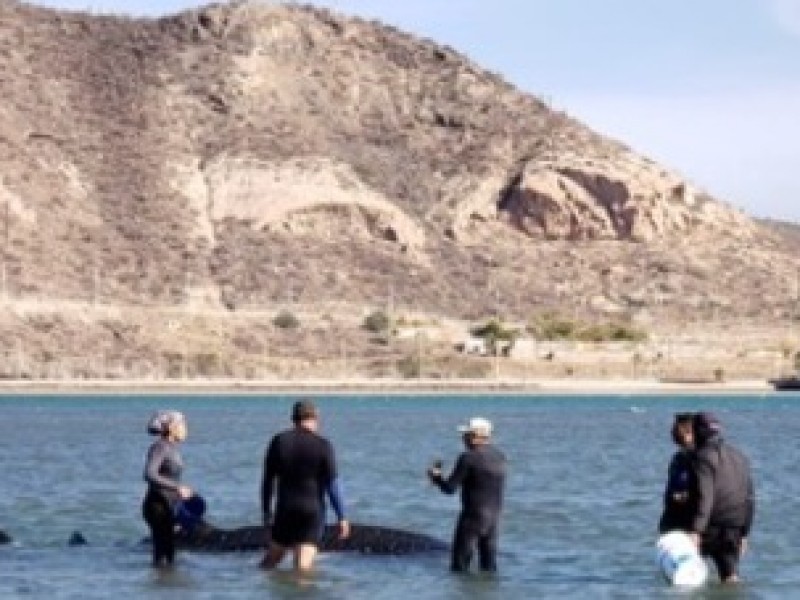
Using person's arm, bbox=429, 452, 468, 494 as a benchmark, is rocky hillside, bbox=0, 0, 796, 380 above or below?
above

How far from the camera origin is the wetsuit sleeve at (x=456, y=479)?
66.4 ft

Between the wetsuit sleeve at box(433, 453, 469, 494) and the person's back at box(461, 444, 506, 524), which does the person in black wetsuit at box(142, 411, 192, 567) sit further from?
the person's back at box(461, 444, 506, 524)

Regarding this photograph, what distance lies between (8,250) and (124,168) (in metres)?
16.8

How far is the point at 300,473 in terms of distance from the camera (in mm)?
19500

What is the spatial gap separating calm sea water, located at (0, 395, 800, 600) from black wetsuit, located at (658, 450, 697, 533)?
143 cm

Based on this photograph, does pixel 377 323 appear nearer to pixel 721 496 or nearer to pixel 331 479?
pixel 331 479

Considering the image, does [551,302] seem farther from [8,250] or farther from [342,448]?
[342,448]

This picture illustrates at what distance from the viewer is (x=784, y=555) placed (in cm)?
2544

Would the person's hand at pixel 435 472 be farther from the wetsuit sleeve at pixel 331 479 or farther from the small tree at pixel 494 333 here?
the small tree at pixel 494 333

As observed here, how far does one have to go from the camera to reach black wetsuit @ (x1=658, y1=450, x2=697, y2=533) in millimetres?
18625

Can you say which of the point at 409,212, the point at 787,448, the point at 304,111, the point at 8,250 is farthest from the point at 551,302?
the point at 787,448

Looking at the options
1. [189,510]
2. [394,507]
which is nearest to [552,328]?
[394,507]

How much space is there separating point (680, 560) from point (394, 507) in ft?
46.6

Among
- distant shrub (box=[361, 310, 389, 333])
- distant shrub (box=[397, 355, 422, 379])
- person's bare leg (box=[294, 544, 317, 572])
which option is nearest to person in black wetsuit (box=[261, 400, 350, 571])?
person's bare leg (box=[294, 544, 317, 572])
